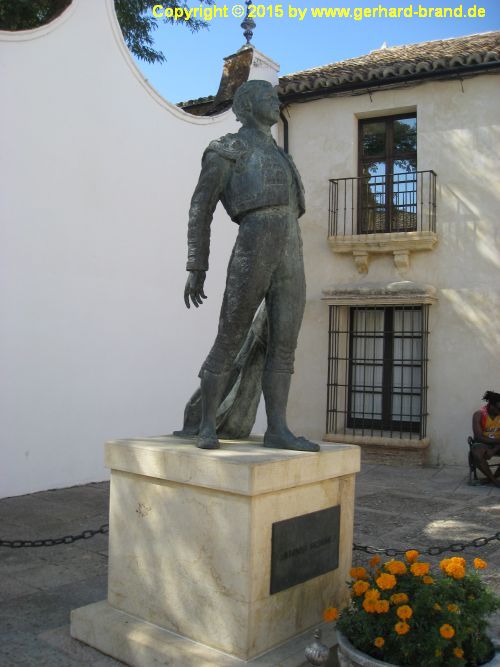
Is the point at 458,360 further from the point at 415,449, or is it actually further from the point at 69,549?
the point at 69,549

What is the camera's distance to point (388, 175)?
408 inches

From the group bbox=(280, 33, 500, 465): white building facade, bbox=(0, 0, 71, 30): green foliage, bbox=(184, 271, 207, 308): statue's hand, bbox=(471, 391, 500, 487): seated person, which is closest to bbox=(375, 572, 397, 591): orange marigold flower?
bbox=(184, 271, 207, 308): statue's hand

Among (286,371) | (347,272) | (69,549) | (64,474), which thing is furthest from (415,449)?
(286,371)

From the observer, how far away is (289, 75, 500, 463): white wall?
31.3 feet

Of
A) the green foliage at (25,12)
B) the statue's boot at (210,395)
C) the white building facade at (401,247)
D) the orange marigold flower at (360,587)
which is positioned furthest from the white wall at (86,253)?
the orange marigold flower at (360,587)

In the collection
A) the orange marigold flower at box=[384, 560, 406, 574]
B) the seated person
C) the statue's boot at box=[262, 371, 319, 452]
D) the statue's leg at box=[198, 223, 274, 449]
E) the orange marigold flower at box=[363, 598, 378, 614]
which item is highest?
the statue's leg at box=[198, 223, 274, 449]

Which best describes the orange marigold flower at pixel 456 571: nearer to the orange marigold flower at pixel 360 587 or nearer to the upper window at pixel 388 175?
the orange marigold flower at pixel 360 587

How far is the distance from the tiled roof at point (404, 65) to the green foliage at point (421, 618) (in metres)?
8.46

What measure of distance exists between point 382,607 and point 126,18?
11.8m

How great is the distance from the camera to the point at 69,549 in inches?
195

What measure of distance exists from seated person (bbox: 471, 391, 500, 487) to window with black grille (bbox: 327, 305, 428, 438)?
4.92 feet

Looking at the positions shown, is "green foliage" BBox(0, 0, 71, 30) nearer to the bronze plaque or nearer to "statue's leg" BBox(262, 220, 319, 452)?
"statue's leg" BBox(262, 220, 319, 452)

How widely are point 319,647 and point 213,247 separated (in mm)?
7291

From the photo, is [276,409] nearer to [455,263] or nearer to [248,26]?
[455,263]
